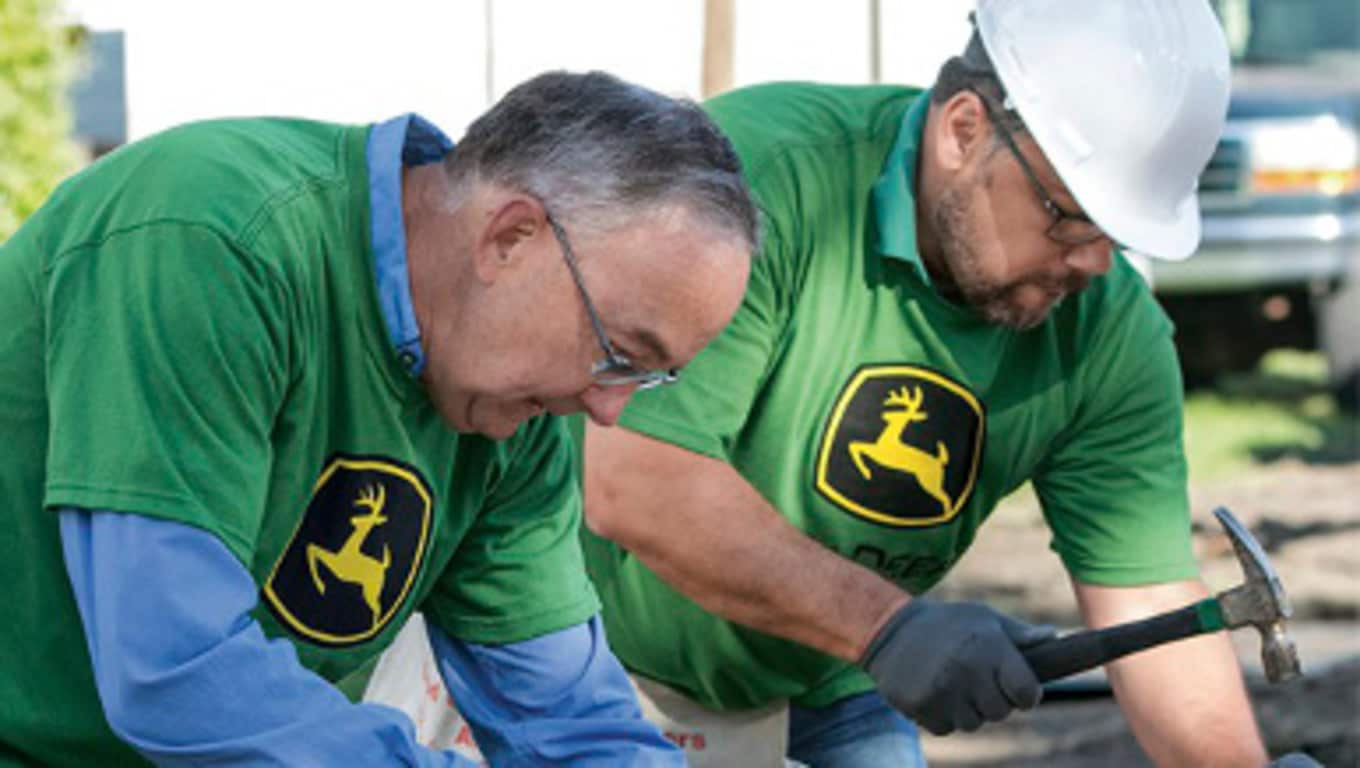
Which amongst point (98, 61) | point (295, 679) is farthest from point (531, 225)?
point (98, 61)

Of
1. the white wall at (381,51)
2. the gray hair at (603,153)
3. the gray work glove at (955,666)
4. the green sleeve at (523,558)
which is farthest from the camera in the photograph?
the white wall at (381,51)

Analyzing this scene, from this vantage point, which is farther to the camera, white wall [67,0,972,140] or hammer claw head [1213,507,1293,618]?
white wall [67,0,972,140]

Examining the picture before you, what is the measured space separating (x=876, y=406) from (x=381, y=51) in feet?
18.3

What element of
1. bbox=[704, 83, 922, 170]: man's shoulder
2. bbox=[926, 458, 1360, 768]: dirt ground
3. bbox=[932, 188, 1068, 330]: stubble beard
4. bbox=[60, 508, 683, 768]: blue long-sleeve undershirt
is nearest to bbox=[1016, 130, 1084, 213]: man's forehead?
bbox=[932, 188, 1068, 330]: stubble beard

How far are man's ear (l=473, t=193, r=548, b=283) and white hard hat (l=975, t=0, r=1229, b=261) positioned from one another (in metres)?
1.19

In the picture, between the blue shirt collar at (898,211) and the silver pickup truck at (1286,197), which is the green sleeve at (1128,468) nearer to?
the blue shirt collar at (898,211)

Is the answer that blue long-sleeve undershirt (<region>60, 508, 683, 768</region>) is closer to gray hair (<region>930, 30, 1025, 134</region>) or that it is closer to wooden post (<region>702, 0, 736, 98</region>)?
gray hair (<region>930, 30, 1025, 134</region>)

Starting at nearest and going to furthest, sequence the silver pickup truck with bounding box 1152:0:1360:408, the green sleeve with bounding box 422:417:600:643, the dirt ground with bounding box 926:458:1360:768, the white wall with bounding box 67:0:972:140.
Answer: the green sleeve with bounding box 422:417:600:643 → the dirt ground with bounding box 926:458:1360:768 → the white wall with bounding box 67:0:972:140 → the silver pickup truck with bounding box 1152:0:1360:408

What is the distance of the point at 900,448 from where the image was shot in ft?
10.9

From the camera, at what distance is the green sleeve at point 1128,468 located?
3467 mm

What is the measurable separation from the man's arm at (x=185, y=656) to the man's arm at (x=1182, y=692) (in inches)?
69.6

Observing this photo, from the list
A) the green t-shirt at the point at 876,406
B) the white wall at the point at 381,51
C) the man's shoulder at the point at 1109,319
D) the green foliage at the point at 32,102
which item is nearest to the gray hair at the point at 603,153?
the green t-shirt at the point at 876,406

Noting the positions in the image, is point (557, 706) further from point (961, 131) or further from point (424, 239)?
point (961, 131)

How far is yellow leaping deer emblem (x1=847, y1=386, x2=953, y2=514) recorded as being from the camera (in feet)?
10.8
